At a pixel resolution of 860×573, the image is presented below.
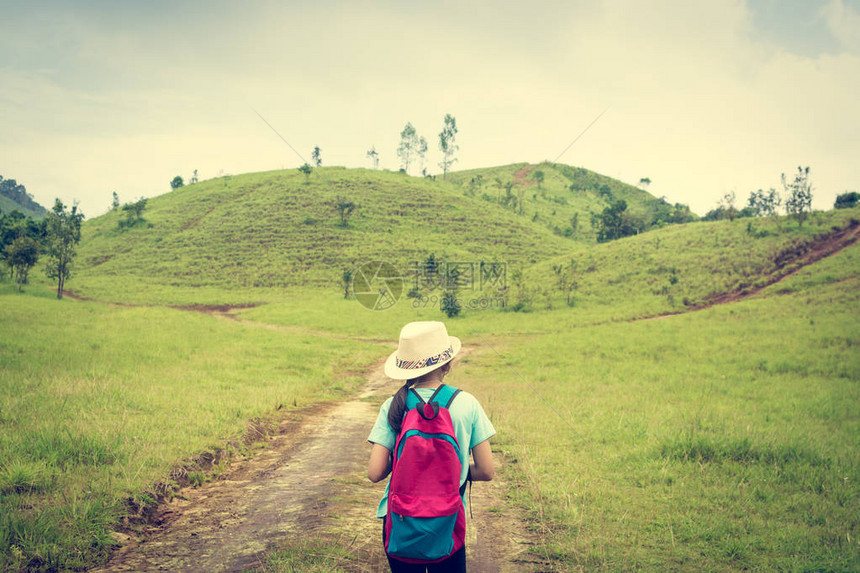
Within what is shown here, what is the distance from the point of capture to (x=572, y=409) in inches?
436

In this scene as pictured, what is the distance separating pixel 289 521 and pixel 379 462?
9.65ft

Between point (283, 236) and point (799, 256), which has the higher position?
point (283, 236)

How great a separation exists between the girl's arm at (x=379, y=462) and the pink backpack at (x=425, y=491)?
1.03 feet

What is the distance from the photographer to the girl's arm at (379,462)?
9.64 ft

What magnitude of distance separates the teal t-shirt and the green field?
2554 mm

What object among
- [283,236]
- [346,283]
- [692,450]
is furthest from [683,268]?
[283,236]

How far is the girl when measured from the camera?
2.93 meters

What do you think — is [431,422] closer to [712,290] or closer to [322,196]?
[712,290]

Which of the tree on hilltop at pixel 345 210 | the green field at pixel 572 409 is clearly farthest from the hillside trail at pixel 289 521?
the tree on hilltop at pixel 345 210

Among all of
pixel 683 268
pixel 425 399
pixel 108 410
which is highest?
pixel 683 268

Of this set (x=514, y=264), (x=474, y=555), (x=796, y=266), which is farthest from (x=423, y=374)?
(x=514, y=264)

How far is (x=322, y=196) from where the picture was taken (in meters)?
98.3

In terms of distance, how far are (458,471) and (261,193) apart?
109m

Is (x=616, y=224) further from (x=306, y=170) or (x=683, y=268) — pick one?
(x=306, y=170)
